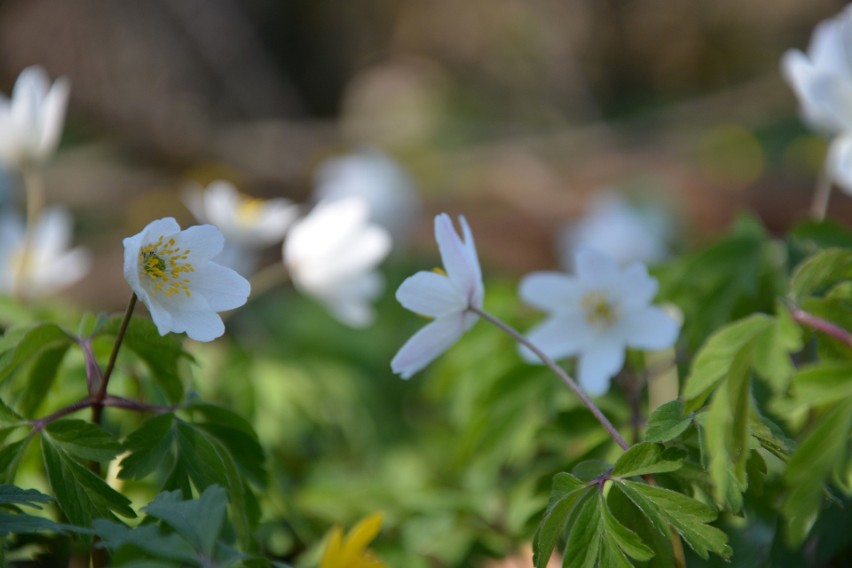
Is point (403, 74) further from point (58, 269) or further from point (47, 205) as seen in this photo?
point (58, 269)

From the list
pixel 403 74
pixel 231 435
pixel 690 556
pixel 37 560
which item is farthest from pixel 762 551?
pixel 403 74

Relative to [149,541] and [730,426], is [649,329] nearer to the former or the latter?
[730,426]

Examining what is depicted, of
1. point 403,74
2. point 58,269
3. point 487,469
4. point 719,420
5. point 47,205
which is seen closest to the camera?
point 719,420

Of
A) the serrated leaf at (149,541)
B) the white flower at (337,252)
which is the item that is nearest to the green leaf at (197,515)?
the serrated leaf at (149,541)

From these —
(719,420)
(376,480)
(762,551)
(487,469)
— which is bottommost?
(376,480)

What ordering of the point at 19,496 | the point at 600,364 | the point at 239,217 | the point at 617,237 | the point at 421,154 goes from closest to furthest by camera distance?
the point at 19,496
the point at 600,364
the point at 239,217
the point at 617,237
the point at 421,154

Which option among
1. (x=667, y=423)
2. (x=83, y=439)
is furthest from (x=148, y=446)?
(x=667, y=423)

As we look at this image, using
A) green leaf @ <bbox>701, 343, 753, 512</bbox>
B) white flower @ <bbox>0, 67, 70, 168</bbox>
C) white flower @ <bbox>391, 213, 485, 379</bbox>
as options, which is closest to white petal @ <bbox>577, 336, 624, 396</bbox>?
white flower @ <bbox>391, 213, 485, 379</bbox>
